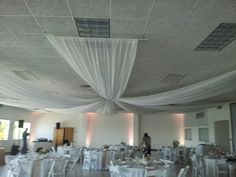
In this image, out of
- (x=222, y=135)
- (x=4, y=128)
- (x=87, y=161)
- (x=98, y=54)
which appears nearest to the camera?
(x=98, y=54)

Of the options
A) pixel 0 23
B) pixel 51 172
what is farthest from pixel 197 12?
pixel 51 172

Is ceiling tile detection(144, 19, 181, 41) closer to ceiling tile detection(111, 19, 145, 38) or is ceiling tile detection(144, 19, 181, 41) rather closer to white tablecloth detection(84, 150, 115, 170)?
ceiling tile detection(111, 19, 145, 38)

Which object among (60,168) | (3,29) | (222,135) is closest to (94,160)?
(60,168)

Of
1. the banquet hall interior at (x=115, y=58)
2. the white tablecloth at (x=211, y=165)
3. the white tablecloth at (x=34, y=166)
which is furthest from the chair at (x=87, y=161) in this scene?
the white tablecloth at (x=211, y=165)

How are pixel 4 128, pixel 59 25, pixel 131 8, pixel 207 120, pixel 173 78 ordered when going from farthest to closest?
pixel 4 128
pixel 207 120
pixel 173 78
pixel 59 25
pixel 131 8

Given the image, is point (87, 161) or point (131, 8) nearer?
point (131, 8)

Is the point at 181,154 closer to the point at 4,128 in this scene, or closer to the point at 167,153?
the point at 167,153

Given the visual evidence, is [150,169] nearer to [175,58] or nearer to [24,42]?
[175,58]

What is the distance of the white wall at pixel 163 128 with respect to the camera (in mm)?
16266

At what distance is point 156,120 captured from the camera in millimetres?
16656

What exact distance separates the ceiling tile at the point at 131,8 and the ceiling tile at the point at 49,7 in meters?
0.70

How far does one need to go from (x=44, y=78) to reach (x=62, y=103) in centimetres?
98

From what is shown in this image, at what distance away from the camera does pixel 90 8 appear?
10.4 ft

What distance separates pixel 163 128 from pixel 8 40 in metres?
13.9
